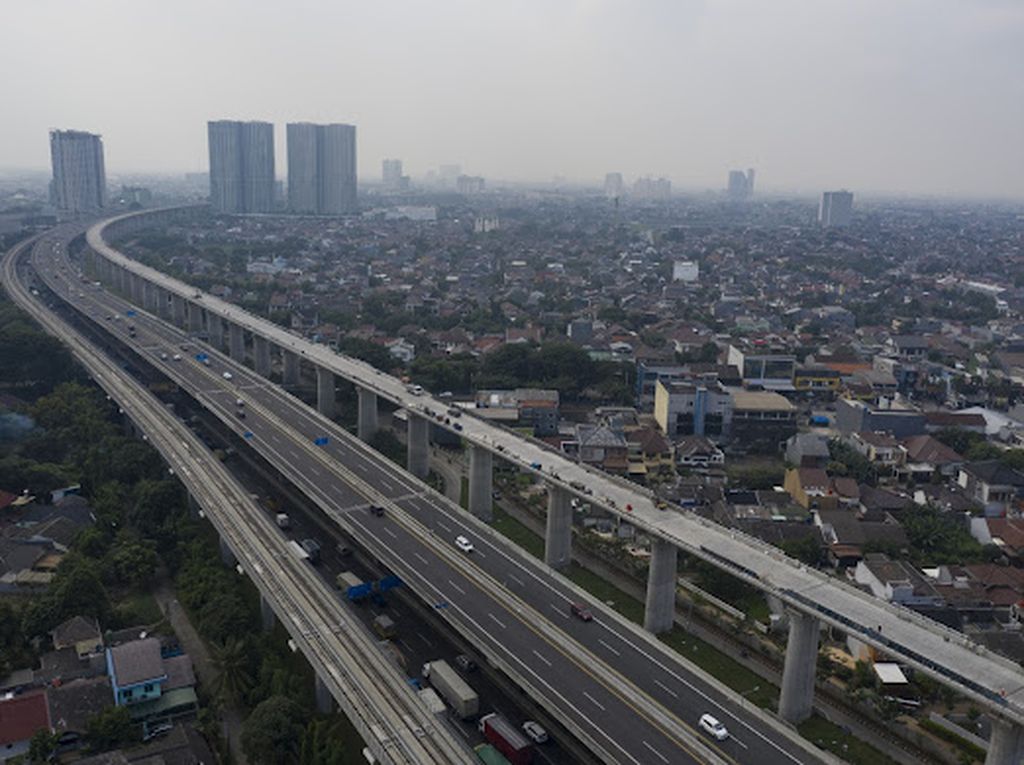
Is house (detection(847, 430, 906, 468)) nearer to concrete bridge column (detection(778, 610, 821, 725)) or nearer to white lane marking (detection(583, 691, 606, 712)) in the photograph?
concrete bridge column (detection(778, 610, 821, 725))

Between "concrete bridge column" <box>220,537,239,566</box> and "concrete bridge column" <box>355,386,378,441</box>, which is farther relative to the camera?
"concrete bridge column" <box>355,386,378,441</box>

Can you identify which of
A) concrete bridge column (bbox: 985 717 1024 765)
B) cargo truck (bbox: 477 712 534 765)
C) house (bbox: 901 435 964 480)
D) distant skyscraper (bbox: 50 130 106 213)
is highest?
distant skyscraper (bbox: 50 130 106 213)

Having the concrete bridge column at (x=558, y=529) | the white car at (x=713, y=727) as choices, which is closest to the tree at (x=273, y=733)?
the white car at (x=713, y=727)

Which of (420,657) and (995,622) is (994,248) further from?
(420,657)

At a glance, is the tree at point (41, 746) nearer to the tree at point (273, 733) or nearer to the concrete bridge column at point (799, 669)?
the tree at point (273, 733)

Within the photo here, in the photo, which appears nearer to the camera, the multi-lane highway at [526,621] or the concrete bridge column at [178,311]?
the multi-lane highway at [526,621]

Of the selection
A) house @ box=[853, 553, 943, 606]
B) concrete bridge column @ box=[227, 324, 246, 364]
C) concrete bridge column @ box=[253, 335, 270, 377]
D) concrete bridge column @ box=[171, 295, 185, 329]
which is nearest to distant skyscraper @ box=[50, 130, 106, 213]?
concrete bridge column @ box=[171, 295, 185, 329]

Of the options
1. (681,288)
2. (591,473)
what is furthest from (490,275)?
(591,473)
